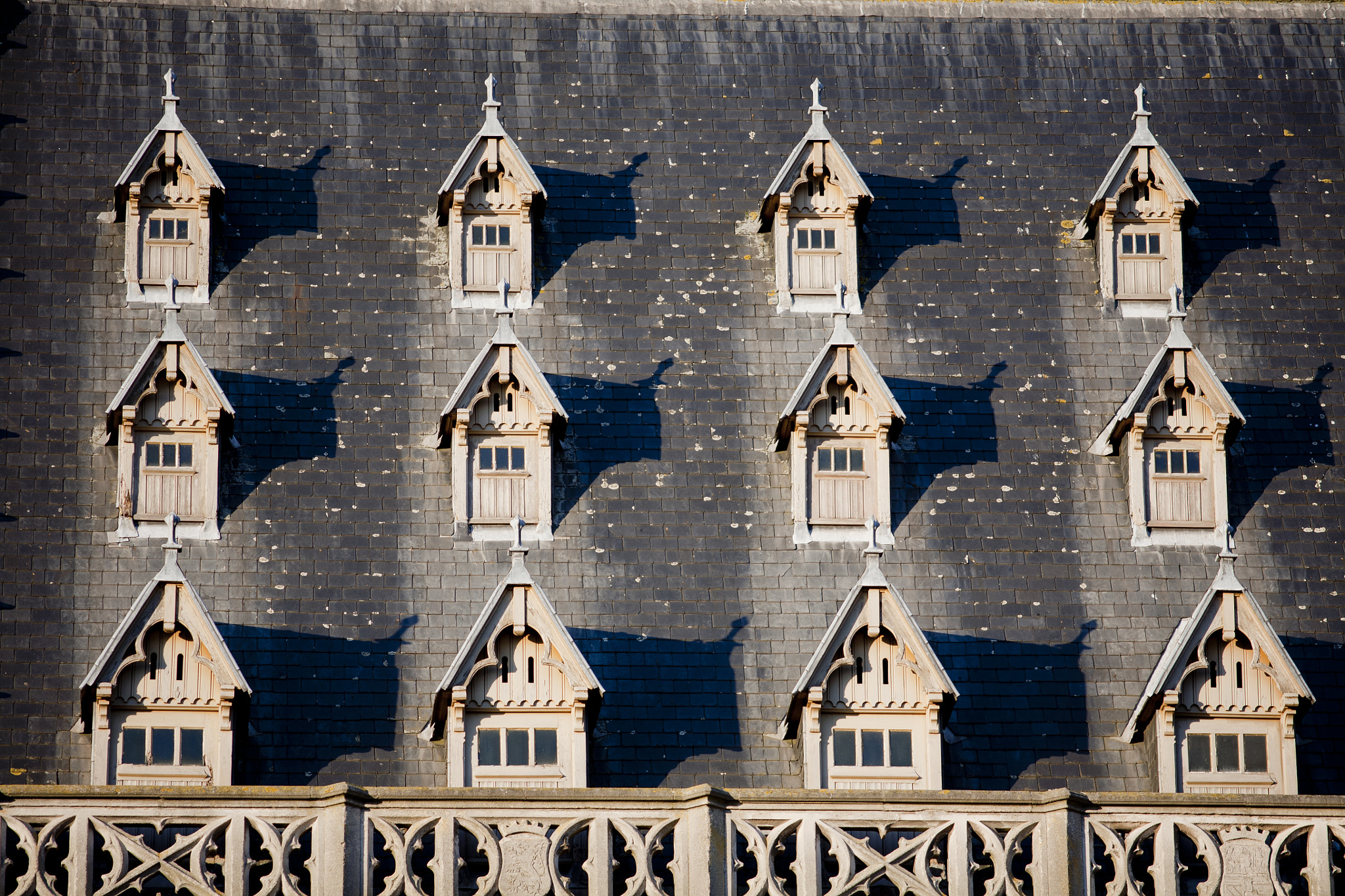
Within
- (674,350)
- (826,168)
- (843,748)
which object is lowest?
(843,748)

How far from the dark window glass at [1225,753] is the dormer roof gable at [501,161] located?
1190cm

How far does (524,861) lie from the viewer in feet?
76.0

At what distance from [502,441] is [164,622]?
5336 mm

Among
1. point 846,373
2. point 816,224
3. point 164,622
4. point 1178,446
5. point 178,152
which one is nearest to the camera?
point 164,622

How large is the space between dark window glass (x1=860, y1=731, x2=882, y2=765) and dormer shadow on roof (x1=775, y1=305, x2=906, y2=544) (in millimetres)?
3081

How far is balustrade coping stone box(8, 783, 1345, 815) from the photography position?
75.4 ft

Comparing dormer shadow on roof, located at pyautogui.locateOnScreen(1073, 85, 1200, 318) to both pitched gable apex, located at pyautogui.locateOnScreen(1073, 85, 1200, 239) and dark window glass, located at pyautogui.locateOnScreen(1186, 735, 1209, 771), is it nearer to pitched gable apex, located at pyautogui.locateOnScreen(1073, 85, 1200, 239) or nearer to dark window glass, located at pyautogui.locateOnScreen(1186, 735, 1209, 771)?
pitched gable apex, located at pyautogui.locateOnScreen(1073, 85, 1200, 239)

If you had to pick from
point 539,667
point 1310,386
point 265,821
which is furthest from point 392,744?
point 1310,386

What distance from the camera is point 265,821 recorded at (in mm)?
23094

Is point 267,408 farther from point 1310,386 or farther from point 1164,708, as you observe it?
point 1310,386

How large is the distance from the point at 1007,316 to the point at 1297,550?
524cm

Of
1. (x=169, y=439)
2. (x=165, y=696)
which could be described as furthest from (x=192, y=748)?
(x=169, y=439)

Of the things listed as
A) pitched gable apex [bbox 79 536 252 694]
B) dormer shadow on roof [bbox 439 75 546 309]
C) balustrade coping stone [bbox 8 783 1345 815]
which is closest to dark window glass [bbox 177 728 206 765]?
pitched gable apex [bbox 79 536 252 694]

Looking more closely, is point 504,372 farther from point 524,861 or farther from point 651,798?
point 524,861
